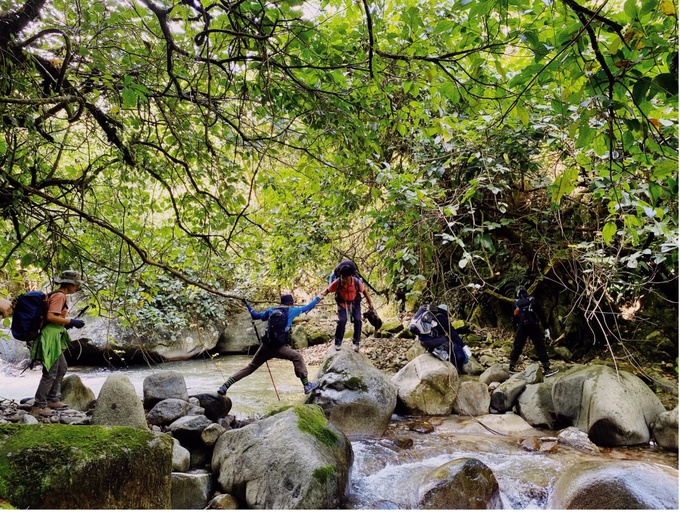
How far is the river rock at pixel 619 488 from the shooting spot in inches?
141

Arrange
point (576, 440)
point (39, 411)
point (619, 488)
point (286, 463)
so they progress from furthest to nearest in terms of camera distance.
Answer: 1. point (576, 440)
2. point (39, 411)
3. point (286, 463)
4. point (619, 488)

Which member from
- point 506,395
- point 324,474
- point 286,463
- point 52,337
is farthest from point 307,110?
point 506,395

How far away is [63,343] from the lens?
551cm

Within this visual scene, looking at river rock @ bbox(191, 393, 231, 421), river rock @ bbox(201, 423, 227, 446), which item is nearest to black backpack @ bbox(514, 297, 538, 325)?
river rock @ bbox(191, 393, 231, 421)

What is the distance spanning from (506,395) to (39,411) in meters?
7.26

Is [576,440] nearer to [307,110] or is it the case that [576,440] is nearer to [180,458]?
[180,458]

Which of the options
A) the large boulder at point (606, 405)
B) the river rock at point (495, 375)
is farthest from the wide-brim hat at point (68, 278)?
the river rock at point (495, 375)

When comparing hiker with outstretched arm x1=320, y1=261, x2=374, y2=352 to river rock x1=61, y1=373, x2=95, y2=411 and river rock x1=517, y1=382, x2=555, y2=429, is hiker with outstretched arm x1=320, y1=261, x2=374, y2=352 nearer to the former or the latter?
river rock x1=517, y1=382, x2=555, y2=429

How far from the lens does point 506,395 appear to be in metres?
7.23

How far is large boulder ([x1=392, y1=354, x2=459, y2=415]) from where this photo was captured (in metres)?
7.16

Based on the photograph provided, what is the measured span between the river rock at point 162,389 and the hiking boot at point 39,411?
1.33 meters

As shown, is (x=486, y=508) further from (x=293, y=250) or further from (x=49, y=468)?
(x=293, y=250)

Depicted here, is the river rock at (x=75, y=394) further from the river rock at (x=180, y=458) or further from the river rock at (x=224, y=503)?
the river rock at (x=224, y=503)

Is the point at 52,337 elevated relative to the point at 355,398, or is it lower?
elevated
